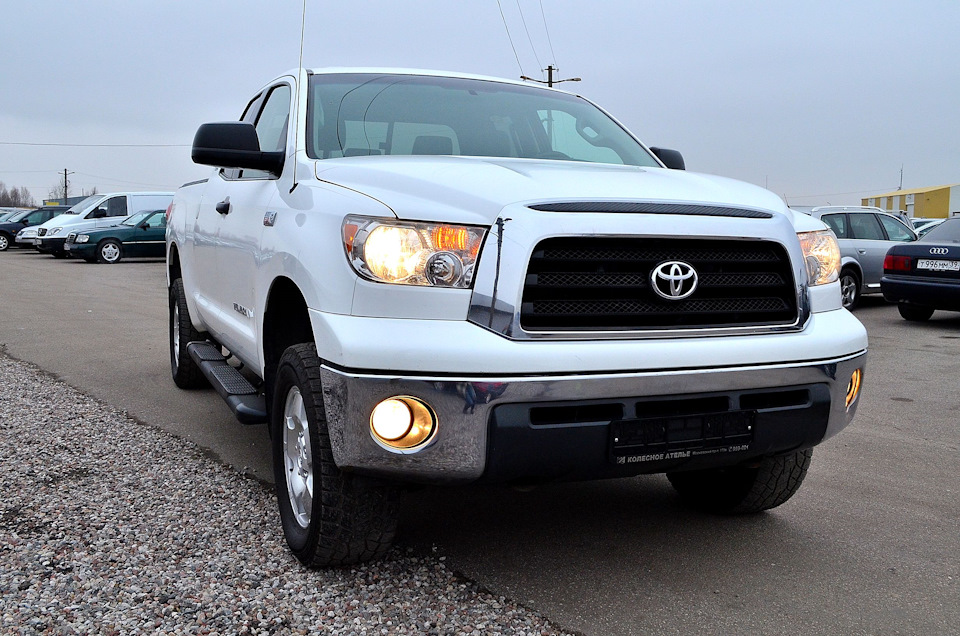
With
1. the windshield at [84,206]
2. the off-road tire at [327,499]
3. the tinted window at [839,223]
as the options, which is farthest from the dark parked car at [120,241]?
the off-road tire at [327,499]

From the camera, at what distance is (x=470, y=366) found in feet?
8.32

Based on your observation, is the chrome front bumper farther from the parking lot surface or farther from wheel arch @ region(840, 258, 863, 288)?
wheel arch @ region(840, 258, 863, 288)

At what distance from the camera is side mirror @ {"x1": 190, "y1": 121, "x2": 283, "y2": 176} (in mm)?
3635

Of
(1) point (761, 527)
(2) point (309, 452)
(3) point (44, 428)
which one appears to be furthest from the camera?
(3) point (44, 428)

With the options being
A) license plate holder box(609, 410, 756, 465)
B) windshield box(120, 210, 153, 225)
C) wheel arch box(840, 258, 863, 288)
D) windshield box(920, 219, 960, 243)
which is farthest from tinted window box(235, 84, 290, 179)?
windshield box(120, 210, 153, 225)

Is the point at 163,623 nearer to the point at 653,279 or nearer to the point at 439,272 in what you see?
the point at 439,272

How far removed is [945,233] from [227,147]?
987 centimetres

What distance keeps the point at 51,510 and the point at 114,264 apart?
22.3 metres

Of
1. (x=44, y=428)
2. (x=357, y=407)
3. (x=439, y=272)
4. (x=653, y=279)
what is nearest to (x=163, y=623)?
(x=357, y=407)

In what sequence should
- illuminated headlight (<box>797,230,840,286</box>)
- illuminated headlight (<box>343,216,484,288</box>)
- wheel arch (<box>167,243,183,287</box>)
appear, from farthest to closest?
wheel arch (<box>167,243,183,287</box>) → illuminated headlight (<box>797,230,840,286</box>) → illuminated headlight (<box>343,216,484,288</box>)

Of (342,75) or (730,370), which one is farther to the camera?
(342,75)

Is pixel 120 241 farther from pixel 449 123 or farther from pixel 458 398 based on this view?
pixel 458 398

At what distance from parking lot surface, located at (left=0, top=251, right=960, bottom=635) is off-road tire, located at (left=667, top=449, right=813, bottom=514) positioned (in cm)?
6

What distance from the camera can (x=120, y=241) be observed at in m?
24.8
